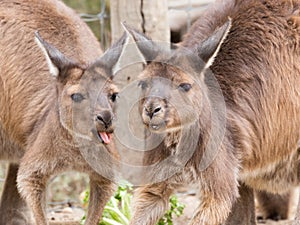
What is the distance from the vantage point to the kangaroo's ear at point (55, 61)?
5.97m

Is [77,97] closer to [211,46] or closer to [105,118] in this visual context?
[105,118]

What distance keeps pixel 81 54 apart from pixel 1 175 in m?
3.02

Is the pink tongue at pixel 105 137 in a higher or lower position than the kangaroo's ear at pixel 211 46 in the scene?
lower

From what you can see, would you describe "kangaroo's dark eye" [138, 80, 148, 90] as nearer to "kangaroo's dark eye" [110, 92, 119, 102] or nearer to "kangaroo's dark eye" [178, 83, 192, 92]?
"kangaroo's dark eye" [178, 83, 192, 92]

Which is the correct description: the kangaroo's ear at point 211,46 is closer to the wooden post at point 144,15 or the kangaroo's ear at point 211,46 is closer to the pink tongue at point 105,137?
the pink tongue at point 105,137

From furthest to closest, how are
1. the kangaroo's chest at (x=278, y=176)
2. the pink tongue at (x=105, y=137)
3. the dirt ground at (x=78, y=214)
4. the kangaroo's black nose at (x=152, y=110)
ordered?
the dirt ground at (x=78, y=214)
the kangaroo's chest at (x=278, y=176)
the pink tongue at (x=105, y=137)
the kangaroo's black nose at (x=152, y=110)

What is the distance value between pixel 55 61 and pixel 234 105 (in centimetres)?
123

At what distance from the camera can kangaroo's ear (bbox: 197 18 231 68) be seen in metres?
5.58

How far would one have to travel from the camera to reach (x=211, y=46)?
558cm

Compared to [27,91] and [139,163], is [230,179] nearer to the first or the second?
[139,163]

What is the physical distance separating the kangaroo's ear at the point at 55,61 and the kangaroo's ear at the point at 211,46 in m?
0.94

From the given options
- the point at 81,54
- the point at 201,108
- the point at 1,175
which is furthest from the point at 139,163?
the point at 1,175

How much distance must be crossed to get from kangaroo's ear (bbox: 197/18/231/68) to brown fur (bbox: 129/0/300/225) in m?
0.01

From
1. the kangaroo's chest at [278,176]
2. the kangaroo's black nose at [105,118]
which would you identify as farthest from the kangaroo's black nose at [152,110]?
the kangaroo's chest at [278,176]
